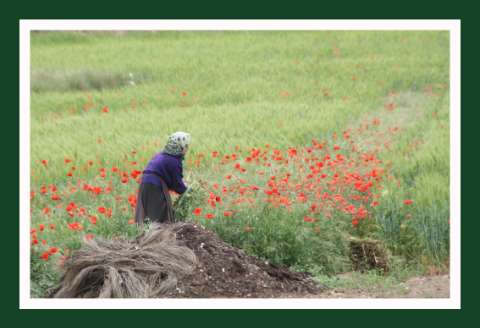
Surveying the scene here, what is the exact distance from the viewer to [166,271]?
966 centimetres

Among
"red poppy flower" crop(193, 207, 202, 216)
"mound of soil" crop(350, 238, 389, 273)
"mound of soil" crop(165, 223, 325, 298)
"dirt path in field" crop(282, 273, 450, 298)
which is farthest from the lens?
"mound of soil" crop(350, 238, 389, 273)

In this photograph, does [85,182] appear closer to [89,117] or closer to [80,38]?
[89,117]

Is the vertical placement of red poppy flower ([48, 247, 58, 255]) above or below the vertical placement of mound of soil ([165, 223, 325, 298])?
above

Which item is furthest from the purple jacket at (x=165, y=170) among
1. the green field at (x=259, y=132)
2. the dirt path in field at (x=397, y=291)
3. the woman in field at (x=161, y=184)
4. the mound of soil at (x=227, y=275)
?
the dirt path in field at (x=397, y=291)

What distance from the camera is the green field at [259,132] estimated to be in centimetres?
1099

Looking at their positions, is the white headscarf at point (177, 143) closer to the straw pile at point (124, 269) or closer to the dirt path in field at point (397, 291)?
the straw pile at point (124, 269)

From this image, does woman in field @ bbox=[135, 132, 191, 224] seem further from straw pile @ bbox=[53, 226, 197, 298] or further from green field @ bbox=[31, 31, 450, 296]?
straw pile @ bbox=[53, 226, 197, 298]

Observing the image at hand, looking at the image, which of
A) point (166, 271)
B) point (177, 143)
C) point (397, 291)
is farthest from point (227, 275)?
point (397, 291)

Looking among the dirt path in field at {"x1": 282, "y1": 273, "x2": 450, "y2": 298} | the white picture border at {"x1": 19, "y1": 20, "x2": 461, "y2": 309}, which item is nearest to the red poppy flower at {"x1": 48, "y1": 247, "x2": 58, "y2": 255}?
the white picture border at {"x1": 19, "y1": 20, "x2": 461, "y2": 309}

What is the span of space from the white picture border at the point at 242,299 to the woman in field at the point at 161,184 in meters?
1.41

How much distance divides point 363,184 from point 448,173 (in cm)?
115

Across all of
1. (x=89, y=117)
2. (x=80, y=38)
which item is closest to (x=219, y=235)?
(x=89, y=117)

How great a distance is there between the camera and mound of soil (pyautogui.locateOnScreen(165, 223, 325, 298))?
971 centimetres

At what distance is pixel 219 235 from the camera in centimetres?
1087
